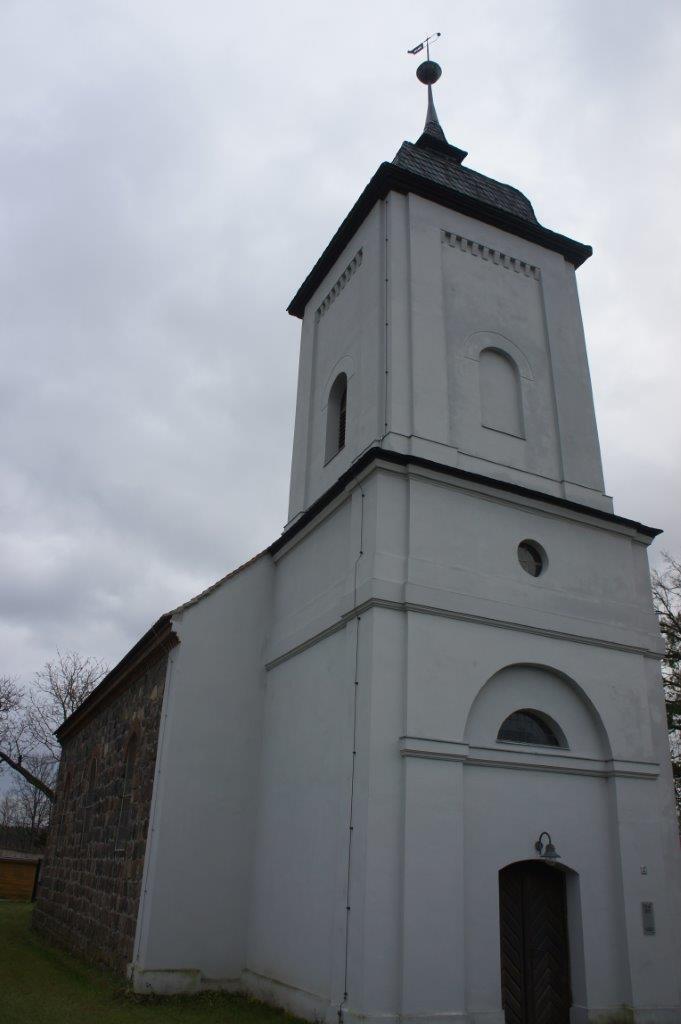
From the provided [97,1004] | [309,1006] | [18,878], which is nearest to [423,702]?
[309,1006]

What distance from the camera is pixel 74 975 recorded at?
12664 millimetres

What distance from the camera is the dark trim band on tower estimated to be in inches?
432

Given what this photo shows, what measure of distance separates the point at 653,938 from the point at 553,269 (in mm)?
11358

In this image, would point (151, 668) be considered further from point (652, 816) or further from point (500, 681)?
point (652, 816)

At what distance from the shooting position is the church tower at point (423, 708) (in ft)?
30.6

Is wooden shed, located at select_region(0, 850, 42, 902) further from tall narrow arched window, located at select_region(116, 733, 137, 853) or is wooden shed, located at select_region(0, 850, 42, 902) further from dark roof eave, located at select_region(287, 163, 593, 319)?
dark roof eave, located at select_region(287, 163, 593, 319)

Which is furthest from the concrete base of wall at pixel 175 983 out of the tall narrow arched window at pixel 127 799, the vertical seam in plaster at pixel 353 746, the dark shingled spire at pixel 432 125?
the dark shingled spire at pixel 432 125

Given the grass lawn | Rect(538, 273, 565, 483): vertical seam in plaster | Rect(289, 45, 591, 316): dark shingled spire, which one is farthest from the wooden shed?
Rect(538, 273, 565, 483): vertical seam in plaster

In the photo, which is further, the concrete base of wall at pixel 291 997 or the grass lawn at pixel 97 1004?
the grass lawn at pixel 97 1004

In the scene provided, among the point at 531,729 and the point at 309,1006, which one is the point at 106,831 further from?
the point at 531,729

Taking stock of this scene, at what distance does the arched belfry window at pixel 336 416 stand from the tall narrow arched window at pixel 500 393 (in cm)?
252

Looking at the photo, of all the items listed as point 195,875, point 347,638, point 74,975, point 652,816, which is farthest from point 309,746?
point 74,975

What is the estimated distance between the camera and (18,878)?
2780cm

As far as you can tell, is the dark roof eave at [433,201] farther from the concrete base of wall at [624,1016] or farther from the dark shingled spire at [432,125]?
the concrete base of wall at [624,1016]
